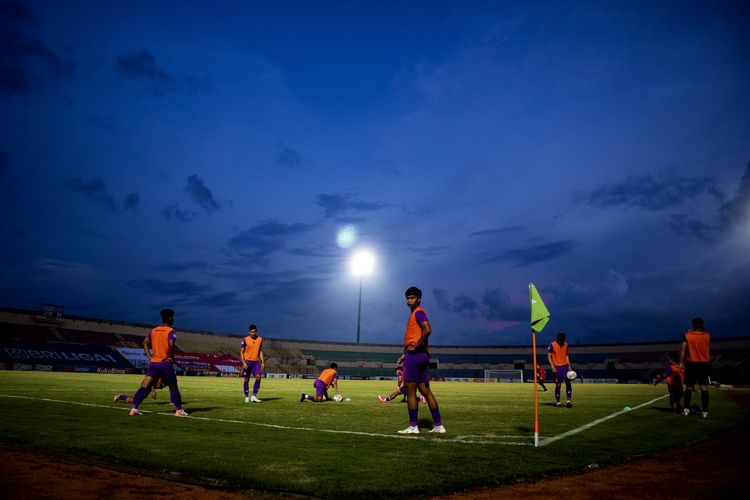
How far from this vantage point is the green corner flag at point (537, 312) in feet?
24.1

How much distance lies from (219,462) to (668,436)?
7864 mm

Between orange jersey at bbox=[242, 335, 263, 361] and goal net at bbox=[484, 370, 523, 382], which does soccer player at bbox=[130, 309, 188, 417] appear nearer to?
orange jersey at bbox=[242, 335, 263, 361]

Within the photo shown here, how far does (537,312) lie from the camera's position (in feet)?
24.2

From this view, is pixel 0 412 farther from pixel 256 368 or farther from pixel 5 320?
pixel 5 320

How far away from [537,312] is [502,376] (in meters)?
77.7

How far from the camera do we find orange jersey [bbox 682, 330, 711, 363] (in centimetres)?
1181

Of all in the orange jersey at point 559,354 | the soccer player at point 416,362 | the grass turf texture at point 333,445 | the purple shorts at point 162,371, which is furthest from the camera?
the orange jersey at point 559,354

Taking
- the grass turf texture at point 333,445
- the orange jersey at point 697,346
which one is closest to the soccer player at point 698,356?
the orange jersey at point 697,346

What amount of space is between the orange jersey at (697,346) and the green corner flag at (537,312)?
7.12 metres

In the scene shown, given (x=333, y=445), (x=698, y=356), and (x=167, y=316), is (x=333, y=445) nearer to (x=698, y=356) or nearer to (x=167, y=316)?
(x=167, y=316)

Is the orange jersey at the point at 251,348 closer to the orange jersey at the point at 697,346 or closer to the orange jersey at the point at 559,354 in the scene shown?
the orange jersey at the point at 559,354

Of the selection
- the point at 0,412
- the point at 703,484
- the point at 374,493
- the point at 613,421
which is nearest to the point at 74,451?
the point at 374,493

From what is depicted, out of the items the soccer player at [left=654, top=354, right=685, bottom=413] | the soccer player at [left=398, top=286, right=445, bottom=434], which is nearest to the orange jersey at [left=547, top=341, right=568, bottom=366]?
the soccer player at [left=654, top=354, right=685, bottom=413]

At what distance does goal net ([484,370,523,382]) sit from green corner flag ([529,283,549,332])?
71945 mm
